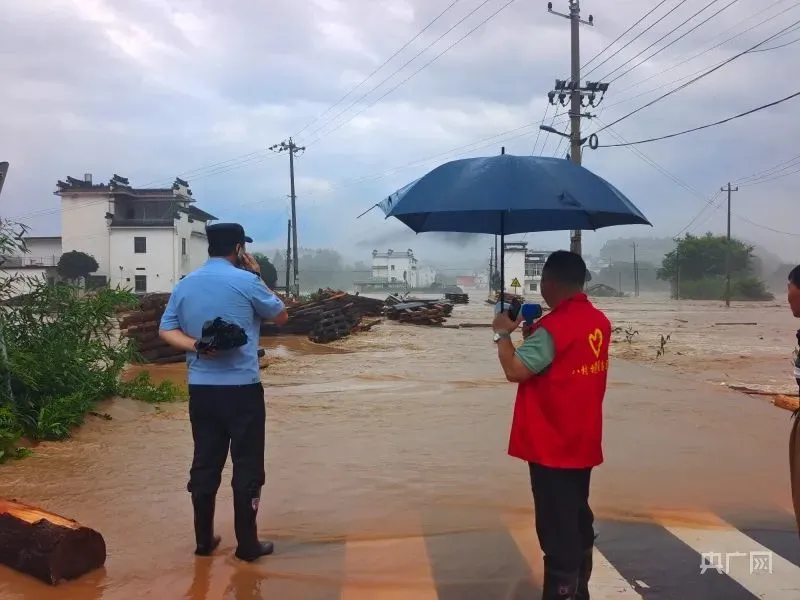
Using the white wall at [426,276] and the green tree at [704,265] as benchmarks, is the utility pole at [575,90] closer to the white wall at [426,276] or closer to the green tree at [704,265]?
the green tree at [704,265]

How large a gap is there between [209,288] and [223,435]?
79cm

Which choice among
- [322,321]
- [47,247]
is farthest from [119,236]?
[322,321]

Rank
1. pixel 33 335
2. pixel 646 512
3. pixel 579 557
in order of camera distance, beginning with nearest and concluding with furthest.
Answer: pixel 579 557, pixel 646 512, pixel 33 335

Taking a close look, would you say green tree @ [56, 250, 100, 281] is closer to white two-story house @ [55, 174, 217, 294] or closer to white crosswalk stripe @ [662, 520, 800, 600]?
white two-story house @ [55, 174, 217, 294]

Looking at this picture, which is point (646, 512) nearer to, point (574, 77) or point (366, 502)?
point (366, 502)

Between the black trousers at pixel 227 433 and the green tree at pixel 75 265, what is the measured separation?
161 ft

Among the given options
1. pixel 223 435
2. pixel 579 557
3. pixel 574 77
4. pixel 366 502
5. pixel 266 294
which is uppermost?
pixel 574 77

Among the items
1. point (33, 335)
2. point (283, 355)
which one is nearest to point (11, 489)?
point (33, 335)

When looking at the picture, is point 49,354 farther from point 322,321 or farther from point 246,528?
point 322,321

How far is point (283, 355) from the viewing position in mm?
17625

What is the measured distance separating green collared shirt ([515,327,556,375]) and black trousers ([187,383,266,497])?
1567 millimetres

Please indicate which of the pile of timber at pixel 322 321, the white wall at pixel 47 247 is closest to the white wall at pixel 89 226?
the white wall at pixel 47 247

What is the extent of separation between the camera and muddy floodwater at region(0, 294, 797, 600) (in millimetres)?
4070

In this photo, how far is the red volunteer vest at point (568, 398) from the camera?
3068mm
